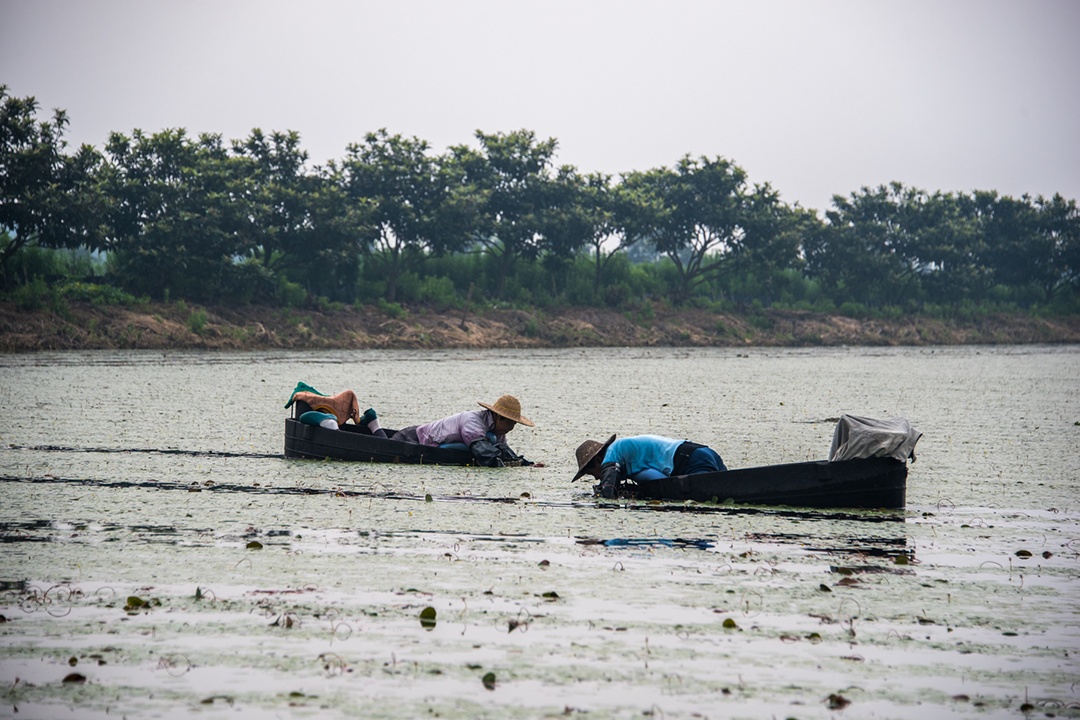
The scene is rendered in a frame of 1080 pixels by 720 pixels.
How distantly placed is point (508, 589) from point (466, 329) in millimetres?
39224

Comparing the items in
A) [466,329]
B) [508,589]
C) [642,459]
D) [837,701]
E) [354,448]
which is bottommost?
[837,701]

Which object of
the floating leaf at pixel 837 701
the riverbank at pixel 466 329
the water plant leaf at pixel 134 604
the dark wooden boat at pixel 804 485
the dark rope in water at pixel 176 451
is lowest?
the floating leaf at pixel 837 701

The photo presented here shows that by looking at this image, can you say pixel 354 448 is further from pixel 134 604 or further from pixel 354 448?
pixel 134 604

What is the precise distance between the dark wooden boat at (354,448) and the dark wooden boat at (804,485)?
299 centimetres

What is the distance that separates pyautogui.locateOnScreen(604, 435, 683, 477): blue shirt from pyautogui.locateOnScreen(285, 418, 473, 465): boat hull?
2447 millimetres

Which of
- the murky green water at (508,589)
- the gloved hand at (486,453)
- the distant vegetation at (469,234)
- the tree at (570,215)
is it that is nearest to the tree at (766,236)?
the distant vegetation at (469,234)

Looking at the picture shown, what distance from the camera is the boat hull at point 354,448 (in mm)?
12258

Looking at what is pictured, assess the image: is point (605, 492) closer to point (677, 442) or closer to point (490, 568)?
point (677, 442)

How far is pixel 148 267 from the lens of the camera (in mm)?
40156

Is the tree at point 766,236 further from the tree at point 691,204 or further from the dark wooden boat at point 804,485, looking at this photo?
the dark wooden boat at point 804,485

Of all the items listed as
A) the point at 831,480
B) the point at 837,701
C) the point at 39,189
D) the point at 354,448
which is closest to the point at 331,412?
the point at 354,448

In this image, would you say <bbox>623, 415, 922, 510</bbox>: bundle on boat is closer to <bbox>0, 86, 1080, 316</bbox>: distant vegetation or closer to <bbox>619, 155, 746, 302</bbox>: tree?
<bbox>0, 86, 1080, 316</bbox>: distant vegetation

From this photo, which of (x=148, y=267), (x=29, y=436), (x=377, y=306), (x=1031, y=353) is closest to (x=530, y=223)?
(x=377, y=306)

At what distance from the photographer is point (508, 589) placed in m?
6.97
